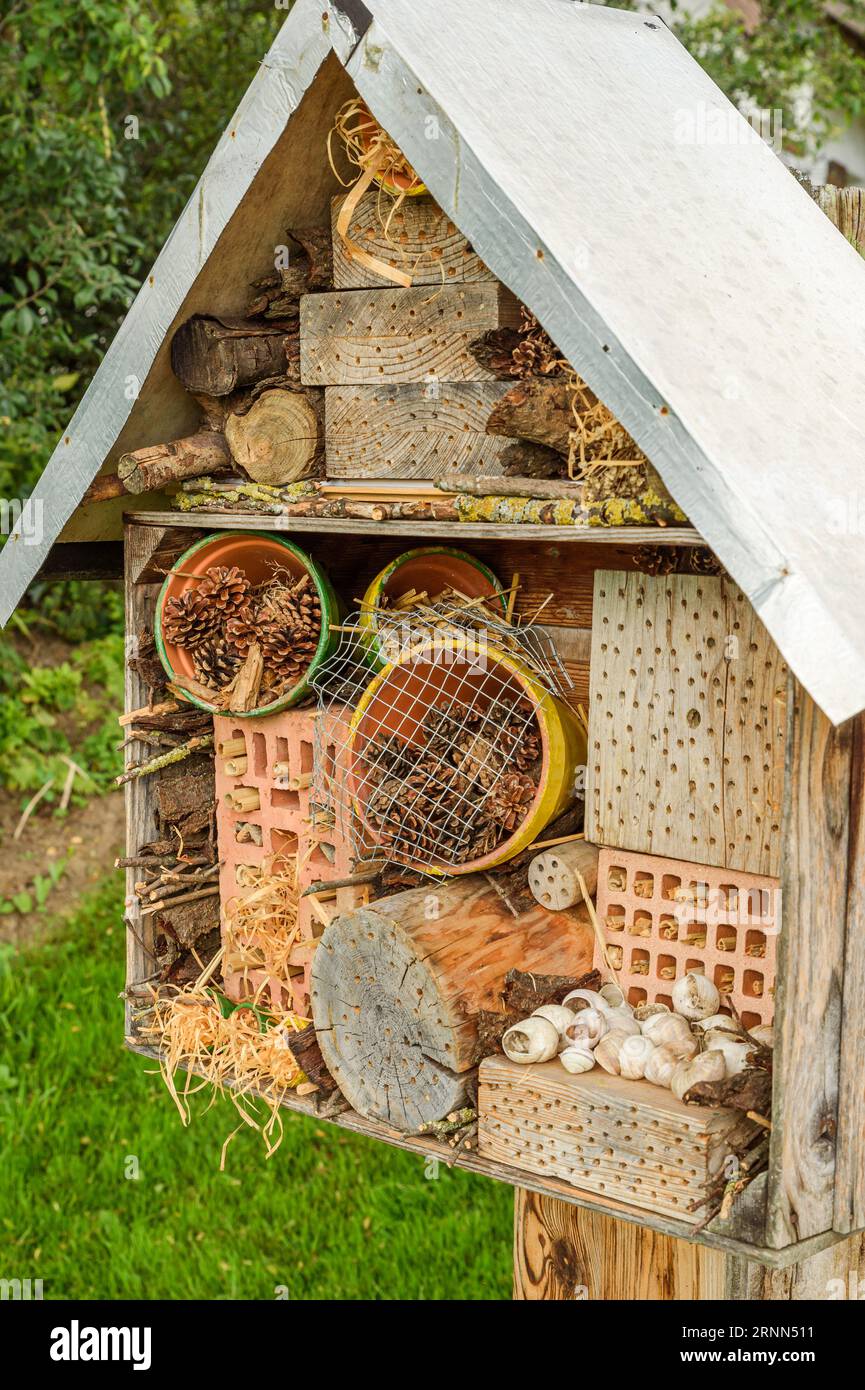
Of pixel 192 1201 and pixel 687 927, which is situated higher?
pixel 687 927

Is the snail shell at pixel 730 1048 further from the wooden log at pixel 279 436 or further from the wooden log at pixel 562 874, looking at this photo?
the wooden log at pixel 279 436

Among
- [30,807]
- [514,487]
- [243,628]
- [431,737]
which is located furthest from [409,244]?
[30,807]

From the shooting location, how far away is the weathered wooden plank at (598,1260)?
305 cm

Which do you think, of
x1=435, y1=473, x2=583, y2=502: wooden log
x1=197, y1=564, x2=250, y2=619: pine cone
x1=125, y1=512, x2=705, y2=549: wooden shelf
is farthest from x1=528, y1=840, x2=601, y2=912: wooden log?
x1=197, y1=564, x2=250, y2=619: pine cone

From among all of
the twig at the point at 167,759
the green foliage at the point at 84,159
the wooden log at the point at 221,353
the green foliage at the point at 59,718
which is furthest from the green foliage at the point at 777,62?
the twig at the point at 167,759

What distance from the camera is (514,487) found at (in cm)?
257

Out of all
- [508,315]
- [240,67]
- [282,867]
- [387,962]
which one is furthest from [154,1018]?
[240,67]

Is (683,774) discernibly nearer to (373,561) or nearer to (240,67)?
(373,561)

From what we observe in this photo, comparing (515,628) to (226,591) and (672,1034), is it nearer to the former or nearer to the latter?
(226,591)

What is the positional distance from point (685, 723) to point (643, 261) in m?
0.85

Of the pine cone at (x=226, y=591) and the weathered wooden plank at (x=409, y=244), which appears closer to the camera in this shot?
the weathered wooden plank at (x=409, y=244)

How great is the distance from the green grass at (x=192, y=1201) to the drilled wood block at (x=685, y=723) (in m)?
2.63

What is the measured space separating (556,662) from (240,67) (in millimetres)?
6428

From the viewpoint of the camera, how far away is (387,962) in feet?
8.98
